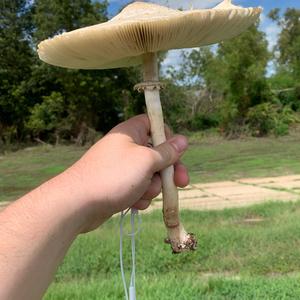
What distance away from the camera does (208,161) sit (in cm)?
1498

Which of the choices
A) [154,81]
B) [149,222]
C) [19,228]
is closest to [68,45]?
[154,81]

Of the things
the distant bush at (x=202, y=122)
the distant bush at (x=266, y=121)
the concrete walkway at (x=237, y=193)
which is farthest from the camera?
the distant bush at (x=202, y=122)

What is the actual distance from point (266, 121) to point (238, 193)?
1404cm

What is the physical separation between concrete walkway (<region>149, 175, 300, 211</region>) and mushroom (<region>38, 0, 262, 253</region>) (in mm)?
6274

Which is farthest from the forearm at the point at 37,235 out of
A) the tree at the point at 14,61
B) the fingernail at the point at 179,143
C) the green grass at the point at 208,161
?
the tree at the point at 14,61

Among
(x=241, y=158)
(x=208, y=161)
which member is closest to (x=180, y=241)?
(x=208, y=161)

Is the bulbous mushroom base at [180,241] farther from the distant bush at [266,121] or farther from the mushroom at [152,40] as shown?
the distant bush at [266,121]

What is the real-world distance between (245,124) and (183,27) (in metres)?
21.9

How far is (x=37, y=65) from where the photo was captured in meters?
23.3

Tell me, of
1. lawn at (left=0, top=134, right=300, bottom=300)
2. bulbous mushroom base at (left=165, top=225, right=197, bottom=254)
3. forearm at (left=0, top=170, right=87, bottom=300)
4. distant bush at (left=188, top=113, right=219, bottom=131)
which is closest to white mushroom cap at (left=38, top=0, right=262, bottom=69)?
forearm at (left=0, top=170, right=87, bottom=300)

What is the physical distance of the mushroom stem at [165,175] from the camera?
173 cm

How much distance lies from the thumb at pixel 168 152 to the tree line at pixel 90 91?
20123 mm

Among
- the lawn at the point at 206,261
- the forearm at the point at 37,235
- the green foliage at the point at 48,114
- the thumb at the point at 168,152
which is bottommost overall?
the green foliage at the point at 48,114

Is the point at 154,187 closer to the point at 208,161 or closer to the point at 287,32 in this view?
the point at 208,161
